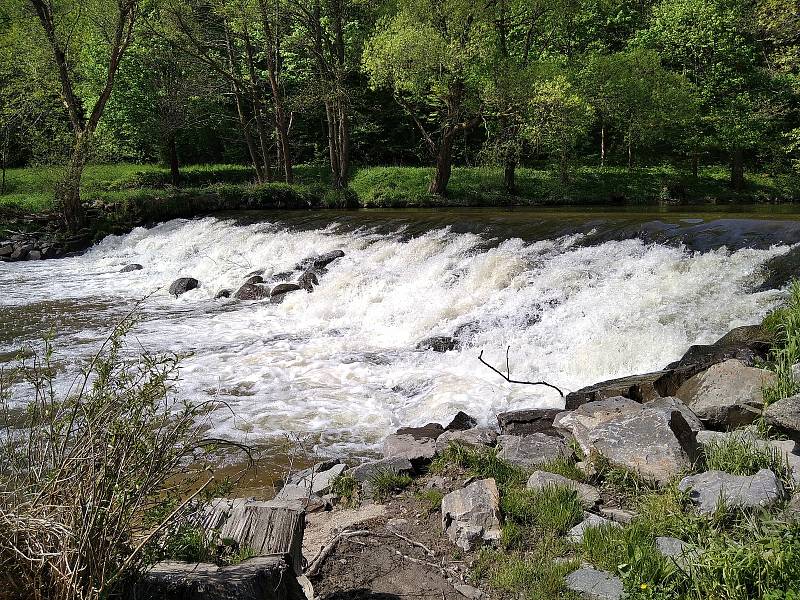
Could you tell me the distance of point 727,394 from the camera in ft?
18.4

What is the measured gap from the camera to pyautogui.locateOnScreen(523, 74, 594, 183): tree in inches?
805

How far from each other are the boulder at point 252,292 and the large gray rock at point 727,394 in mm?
9185

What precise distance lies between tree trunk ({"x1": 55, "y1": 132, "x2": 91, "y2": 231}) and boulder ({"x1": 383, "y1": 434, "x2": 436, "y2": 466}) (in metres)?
17.3

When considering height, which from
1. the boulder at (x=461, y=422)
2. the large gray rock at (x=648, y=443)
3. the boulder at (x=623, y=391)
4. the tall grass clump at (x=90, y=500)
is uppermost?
the tall grass clump at (x=90, y=500)

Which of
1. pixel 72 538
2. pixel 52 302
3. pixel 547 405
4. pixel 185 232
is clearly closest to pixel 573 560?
pixel 72 538

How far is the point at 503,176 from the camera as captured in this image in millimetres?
26594

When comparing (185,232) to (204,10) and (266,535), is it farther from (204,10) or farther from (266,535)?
(266,535)

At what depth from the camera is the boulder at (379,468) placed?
204 inches

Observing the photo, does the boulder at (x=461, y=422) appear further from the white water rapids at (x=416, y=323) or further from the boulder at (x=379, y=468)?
the boulder at (x=379, y=468)

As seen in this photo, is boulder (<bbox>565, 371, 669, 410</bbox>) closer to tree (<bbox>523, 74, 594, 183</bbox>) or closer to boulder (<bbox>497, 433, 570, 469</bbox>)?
boulder (<bbox>497, 433, 570, 469</bbox>)

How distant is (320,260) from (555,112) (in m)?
11.4

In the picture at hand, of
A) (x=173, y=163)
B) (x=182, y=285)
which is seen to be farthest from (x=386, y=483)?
(x=173, y=163)

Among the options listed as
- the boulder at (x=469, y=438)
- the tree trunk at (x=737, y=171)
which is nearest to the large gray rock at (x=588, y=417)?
the boulder at (x=469, y=438)

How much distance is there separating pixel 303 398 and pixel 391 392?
3.69 ft
